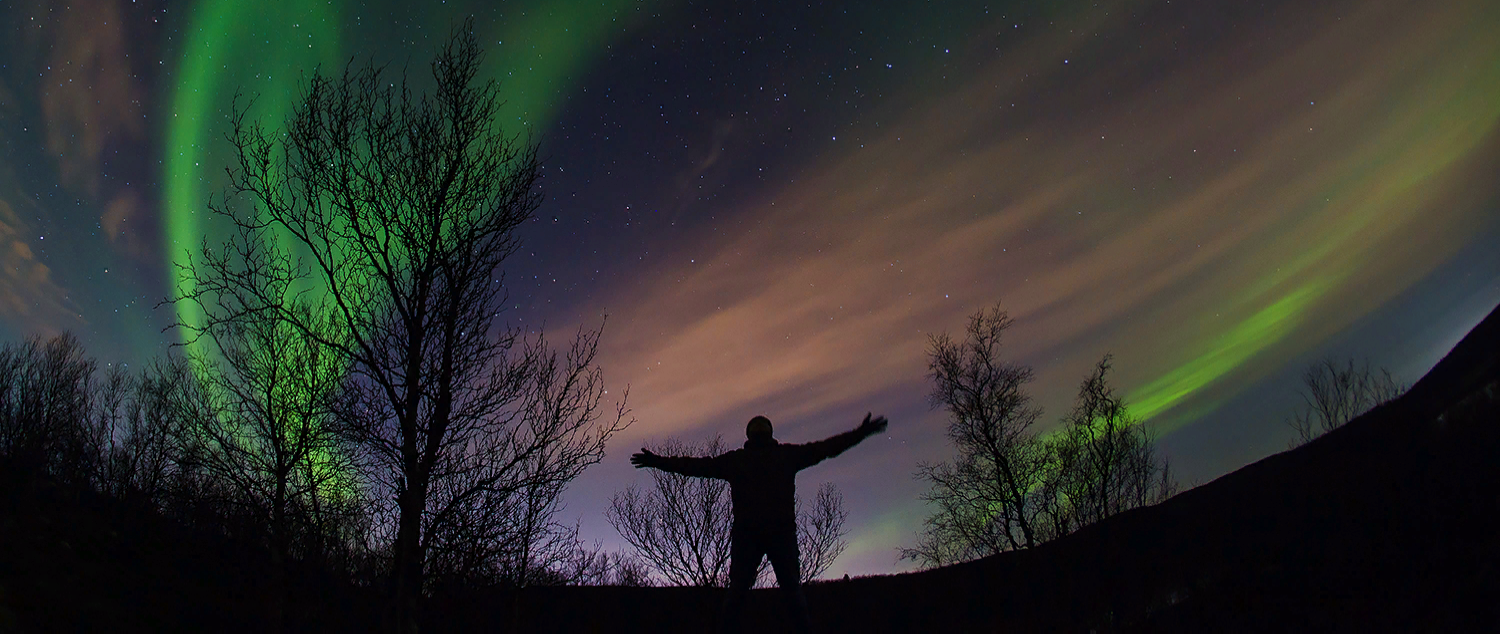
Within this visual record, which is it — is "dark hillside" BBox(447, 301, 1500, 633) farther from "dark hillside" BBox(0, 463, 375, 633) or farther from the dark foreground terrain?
"dark hillside" BBox(0, 463, 375, 633)

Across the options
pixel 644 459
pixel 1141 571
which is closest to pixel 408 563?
pixel 644 459

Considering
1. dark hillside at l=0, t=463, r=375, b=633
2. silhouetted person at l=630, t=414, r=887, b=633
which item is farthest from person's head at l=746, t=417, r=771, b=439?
dark hillside at l=0, t=463, r=375, b=633

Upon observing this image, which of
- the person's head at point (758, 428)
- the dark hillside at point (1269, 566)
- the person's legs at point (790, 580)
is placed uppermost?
the person's head at point (758, 428)

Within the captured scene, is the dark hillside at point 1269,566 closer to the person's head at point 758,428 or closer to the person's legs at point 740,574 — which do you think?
the person's legs at point 740,574

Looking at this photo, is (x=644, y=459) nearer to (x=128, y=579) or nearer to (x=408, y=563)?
(x=408, y=563)

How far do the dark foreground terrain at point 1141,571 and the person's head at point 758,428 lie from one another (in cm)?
156

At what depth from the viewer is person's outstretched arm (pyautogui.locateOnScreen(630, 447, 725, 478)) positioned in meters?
6.36

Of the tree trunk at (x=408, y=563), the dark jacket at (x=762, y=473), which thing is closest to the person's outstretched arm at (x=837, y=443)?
the dark jacket at (x=762, y=473)

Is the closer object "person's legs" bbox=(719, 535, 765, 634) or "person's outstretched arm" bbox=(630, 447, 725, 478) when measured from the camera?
"person's legs" bbox=(719, 535, 765, 634)

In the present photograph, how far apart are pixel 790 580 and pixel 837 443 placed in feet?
4.77

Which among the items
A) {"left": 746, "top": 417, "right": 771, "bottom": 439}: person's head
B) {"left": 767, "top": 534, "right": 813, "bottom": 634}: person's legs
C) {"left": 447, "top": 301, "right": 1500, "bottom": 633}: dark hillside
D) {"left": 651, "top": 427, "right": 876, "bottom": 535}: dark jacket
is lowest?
{"left": 447, "top": 301, "right": 1500, "bottom": 633}: dark hillside

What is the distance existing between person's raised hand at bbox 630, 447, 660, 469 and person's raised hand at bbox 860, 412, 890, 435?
2170 millimetres

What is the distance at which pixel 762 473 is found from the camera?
6.11m

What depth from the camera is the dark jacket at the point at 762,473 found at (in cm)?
598
